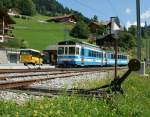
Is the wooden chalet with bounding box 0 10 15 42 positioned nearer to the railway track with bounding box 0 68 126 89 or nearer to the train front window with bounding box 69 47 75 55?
the train front window with bounding box 69 47 75 55

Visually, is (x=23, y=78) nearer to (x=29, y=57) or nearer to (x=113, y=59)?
→ (x=29, y=57)

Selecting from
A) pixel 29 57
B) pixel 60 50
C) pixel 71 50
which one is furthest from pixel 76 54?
pixel 29 57

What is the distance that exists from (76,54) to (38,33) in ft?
243

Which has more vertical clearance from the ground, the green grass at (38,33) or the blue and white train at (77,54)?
the green grass at (38,33)

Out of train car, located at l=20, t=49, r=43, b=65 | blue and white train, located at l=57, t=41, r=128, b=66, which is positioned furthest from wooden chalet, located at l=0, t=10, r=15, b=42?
blue and white train, located at l=57, t=41, r=128, b=66

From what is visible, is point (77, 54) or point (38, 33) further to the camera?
point (38, 33)

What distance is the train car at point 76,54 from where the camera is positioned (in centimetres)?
4438

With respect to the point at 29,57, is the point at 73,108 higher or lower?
lower

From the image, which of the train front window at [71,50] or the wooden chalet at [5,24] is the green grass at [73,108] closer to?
the train front window at [71,50]

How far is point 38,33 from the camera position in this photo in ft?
385

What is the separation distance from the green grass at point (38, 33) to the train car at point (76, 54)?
45917 millimetres

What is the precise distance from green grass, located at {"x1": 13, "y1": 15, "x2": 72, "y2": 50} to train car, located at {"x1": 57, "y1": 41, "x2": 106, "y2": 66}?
151ft

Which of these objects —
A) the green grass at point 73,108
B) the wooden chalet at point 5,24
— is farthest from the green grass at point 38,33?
the green grass at point 73,108

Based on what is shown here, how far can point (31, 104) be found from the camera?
8750 millimetres
